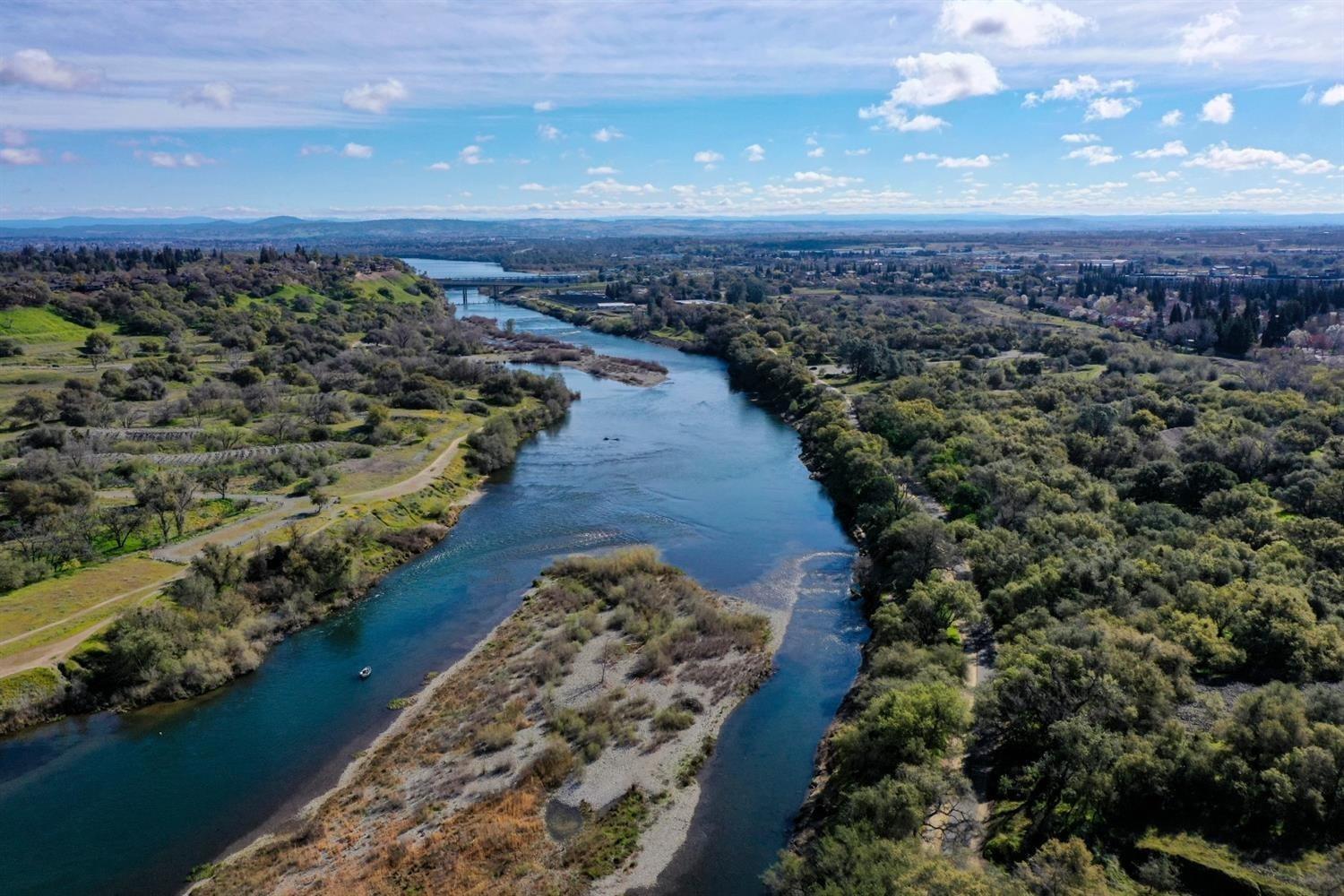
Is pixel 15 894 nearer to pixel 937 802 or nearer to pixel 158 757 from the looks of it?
pixel 158 757

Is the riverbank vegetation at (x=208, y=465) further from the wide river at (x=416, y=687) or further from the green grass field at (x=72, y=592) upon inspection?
the wide river at (x=416, y=687)

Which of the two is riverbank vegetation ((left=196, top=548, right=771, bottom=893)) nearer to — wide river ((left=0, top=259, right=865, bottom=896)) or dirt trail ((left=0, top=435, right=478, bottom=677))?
wide river ((left=0, top=259, right=865, bottom=896))

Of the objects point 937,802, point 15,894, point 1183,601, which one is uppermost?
point 1183,601

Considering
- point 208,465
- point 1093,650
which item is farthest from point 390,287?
point 1093,650

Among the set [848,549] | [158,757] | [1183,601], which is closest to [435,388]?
[848,549]

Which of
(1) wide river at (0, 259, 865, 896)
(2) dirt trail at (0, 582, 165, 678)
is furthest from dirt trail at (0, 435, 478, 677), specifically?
(1) wide river at (0, 259, 865, 896)

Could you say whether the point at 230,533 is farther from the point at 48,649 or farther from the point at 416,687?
the point at 416,687

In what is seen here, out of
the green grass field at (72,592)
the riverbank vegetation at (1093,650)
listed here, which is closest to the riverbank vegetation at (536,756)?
the riverbank vegetation at (1093,650)
